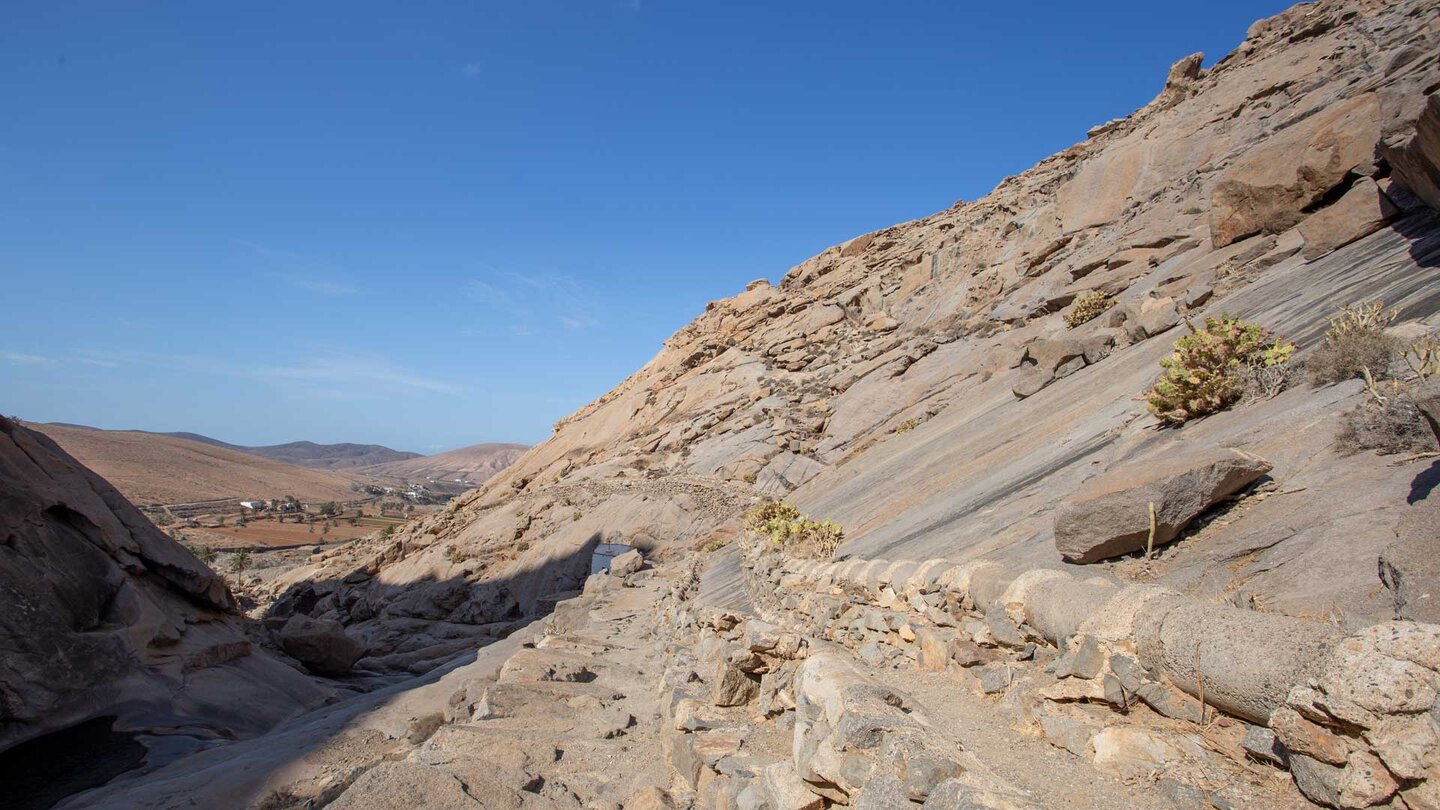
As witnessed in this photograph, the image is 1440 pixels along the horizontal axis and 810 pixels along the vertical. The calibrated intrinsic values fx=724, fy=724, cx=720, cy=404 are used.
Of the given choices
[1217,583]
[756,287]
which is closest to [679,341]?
[756,287]

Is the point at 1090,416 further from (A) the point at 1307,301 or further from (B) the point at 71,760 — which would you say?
(B) the point at 71,760

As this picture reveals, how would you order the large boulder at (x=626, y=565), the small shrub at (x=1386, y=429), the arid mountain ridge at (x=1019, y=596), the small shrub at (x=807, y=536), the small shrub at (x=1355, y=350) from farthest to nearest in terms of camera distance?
the large boulder at (x=626, y=565), the small shrub at (x=807, y=536), the small shrub at (x=1355, y=350), the small shrub at (x=1386, y=429), the arid mountain ridge at (x=1019, y=596)

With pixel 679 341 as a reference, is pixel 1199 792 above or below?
below

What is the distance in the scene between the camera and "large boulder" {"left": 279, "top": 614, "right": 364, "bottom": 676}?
1605 cm

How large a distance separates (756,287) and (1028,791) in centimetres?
4392

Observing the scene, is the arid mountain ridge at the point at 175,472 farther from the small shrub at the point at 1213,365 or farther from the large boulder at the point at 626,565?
the small shrub at the point at 1213,365

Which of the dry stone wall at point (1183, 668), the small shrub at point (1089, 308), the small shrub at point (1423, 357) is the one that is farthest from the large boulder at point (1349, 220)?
the dry stone wall at point (1183, 668)

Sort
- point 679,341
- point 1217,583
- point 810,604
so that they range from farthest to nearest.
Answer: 1. point 679,341
2. point 810,604
3. point 1217,583

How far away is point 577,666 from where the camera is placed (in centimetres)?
920

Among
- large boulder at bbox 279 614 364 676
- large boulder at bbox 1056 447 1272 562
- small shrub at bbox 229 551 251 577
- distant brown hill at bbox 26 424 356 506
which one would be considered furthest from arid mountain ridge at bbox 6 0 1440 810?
distant brown hill at bbox 26 424 356 506

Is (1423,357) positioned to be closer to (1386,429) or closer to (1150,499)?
(1386,429)

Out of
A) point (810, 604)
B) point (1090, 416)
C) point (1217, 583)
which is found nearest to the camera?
point (1217, 583)

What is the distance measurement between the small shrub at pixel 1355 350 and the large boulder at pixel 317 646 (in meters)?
18.0

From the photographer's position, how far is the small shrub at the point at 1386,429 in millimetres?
4289
